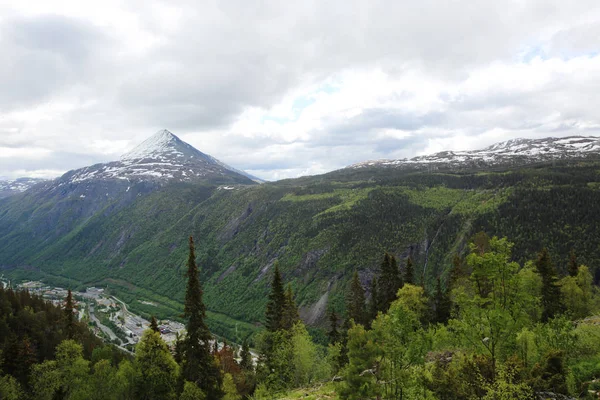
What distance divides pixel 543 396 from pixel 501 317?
532cm

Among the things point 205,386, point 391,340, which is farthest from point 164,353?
point 391,340

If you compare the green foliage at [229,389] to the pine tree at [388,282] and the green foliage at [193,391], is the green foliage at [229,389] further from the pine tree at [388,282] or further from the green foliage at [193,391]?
the pine tree at [388,282]

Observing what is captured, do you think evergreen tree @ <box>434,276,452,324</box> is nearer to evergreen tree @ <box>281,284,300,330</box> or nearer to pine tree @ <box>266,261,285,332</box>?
evergreen tree @ <box>281,284,300,330</box>

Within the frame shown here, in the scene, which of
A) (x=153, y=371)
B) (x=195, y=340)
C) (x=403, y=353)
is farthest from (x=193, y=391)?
(x=403, y=353)

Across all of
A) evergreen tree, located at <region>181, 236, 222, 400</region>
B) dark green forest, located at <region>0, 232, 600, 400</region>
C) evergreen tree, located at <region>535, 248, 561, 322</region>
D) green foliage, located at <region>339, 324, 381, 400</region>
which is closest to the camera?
dark green forest, located at <region>0, 232, 600, 400</region>

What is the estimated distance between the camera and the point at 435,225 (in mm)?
192750

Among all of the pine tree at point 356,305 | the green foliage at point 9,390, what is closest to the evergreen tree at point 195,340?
the green foliage at point 9,390

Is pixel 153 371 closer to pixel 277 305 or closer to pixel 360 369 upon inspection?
pixel 277 305

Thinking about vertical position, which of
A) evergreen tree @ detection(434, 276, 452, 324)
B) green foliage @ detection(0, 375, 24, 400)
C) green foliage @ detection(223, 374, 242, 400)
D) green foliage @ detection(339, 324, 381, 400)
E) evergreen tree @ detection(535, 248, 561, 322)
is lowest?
green foliage @ detection(223, 374, 242, 400)

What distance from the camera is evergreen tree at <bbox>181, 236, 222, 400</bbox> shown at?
39406 mm

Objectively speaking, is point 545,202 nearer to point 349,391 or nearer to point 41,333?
point 349,391

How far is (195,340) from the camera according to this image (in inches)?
1558

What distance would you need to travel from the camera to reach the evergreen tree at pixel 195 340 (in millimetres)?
39406

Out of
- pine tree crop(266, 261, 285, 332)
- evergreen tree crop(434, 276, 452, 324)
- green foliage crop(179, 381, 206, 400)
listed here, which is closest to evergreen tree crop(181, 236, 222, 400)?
green foliage crop(179, 381, 206, 400)
